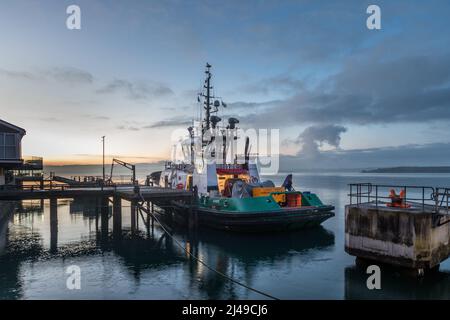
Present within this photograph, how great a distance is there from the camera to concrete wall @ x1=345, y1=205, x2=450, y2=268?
14.6m

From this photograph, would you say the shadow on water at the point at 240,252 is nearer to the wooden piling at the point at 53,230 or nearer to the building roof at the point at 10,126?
the wooden piling at the point at 53,230

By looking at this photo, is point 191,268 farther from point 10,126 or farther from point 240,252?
point 10,126

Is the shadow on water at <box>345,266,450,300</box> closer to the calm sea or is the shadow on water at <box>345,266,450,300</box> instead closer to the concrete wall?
the calm sea

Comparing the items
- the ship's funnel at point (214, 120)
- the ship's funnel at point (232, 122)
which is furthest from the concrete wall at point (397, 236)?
the ship's funnel at point (214, 120)

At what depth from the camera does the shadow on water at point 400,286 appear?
13.9m

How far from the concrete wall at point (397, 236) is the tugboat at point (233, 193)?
857 centimetres

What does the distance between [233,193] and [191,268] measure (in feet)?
32.0

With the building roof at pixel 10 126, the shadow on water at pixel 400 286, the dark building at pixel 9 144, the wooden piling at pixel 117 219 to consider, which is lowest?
the shadow on water at pixel 400 286

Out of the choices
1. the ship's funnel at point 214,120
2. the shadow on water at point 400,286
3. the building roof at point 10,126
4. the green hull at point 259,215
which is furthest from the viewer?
the ship's funnel at point 214,120

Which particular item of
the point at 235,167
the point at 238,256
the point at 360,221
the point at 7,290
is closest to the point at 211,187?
the point at 235,167

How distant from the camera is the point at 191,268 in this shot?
59.2ft

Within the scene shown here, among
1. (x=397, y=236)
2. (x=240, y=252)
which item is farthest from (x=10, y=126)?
(x=397, y=236)

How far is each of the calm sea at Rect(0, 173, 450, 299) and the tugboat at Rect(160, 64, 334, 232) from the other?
1.40 m
